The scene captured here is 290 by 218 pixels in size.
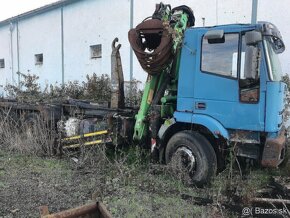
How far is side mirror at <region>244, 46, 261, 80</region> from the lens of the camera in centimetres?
465

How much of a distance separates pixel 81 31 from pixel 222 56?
401 inches

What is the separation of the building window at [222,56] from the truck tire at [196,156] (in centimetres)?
108

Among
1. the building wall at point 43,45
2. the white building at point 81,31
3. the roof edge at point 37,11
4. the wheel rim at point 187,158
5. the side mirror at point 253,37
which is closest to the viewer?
the side mirror at point 253,37

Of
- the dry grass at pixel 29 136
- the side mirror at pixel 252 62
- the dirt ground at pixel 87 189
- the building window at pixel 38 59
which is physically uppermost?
the building window at pixel 38 59

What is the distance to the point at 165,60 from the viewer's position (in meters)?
5.76

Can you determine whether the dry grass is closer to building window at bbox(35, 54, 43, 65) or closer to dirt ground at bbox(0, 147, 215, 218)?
dirt ground at bbox(0, 147, 215, 218)

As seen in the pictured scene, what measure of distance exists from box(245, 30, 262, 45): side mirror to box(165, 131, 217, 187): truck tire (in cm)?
165

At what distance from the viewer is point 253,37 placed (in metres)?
4.62

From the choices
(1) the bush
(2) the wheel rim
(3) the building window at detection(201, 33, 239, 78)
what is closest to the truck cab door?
(3) the building window at detection(201, 33, 239, 78)

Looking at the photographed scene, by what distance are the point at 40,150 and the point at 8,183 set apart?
1.94 metres

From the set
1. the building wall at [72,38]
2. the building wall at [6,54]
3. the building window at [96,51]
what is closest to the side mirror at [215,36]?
the building wall at [72,38]

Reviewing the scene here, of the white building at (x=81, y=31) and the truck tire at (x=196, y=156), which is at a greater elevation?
the white building at (x=81, y=31)

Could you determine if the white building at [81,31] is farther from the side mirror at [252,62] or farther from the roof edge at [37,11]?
the side mirror at [252,62]

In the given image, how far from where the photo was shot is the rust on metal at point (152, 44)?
5.63 metres
